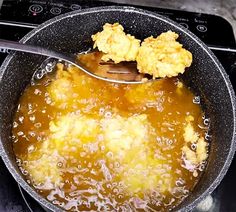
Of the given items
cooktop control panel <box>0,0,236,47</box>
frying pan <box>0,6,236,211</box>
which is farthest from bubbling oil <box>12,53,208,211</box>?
cooktop control panel <box>0,0,236,47</box>

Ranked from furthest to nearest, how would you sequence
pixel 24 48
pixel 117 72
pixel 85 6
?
pixel 85 6, pixel 117 72, pixel 24 48

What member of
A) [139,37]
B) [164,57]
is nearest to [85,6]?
[139,37]

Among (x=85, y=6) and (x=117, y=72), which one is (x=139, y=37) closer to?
(x=117, y=72)

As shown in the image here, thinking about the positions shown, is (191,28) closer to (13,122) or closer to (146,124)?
(146,124)

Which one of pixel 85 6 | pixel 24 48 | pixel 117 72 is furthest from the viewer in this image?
pixel 85 6

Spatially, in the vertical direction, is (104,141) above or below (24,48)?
below

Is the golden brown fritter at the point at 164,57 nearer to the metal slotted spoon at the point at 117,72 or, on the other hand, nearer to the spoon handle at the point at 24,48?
the metal slotted spoon at the point at 117,72

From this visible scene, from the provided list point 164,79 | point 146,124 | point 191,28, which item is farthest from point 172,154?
point 191,28
